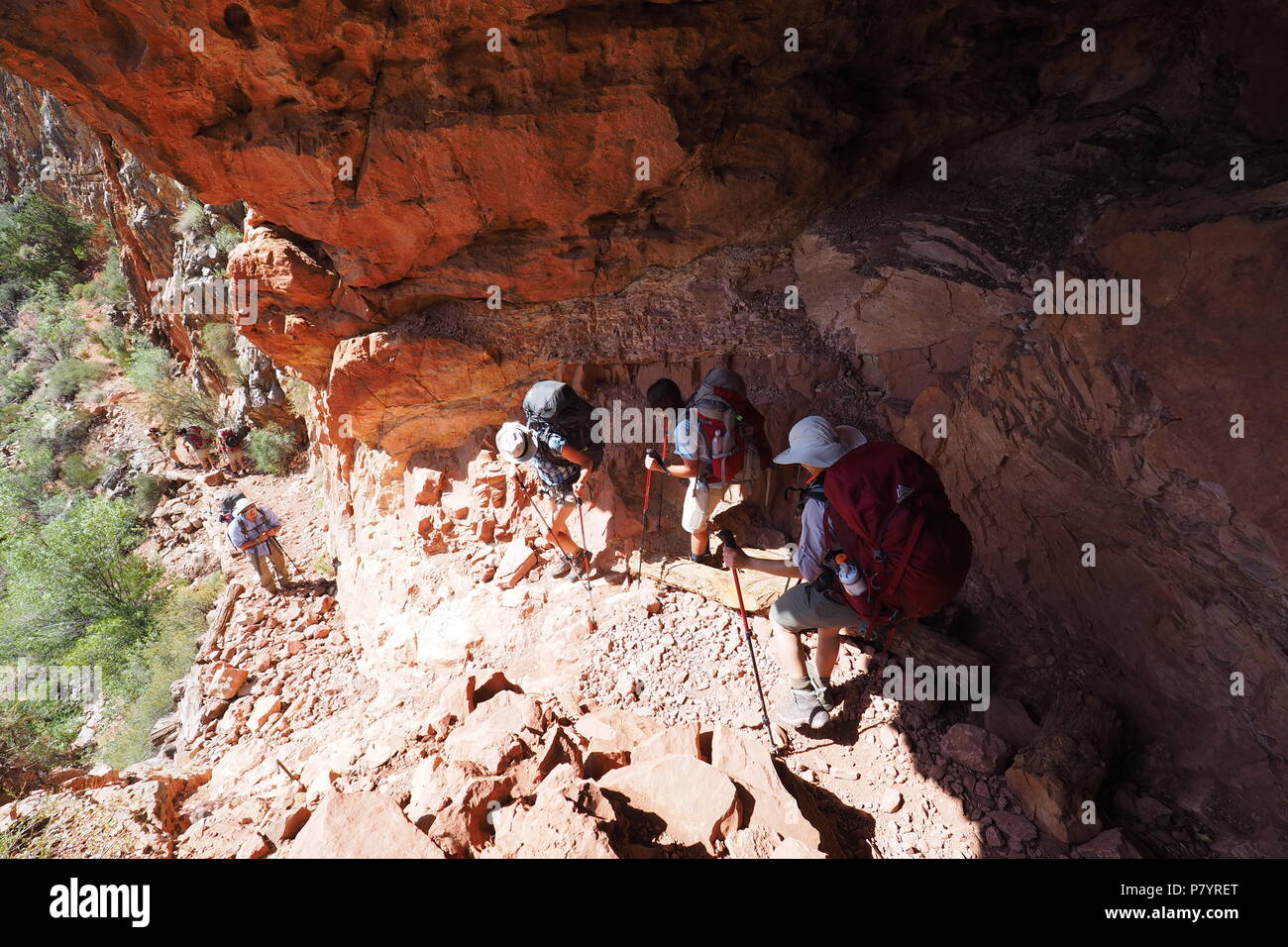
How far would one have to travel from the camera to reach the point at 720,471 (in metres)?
4.55

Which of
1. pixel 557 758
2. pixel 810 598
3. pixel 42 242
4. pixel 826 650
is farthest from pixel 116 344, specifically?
pixel 826 650

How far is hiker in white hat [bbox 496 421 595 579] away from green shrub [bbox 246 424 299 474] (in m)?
10.3

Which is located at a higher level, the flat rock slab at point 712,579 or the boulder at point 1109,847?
the flat rock slab at point 712,579

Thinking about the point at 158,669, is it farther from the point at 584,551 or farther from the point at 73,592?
the point at 584,551

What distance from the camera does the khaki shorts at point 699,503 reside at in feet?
15.7

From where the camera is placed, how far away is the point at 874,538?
296 cm

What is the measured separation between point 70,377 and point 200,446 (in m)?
8.15

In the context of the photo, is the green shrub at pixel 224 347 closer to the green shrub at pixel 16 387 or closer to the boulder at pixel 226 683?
the boulder at pixel 226 683

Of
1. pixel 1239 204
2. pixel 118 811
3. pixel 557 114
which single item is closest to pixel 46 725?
pixel 118 811

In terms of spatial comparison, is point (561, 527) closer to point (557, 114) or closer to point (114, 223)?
point (557, 114)

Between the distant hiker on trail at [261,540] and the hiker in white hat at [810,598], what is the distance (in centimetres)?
835

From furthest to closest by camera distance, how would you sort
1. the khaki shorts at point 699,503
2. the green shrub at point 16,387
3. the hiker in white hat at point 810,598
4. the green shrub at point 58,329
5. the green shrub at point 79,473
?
1. the green shrub at point 58,329
2. the green shrub at point 16,387
3. the green shrub at point 79,473
4. the khaki shorts at point 699,503
5. the hiker in white hat at point 810,598

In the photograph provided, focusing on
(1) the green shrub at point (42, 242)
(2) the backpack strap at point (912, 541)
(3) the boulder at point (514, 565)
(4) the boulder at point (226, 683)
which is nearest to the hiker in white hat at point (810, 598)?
(2) the backpack strap at point (912, 541)

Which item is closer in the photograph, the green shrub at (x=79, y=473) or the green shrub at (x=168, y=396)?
the green shrub at (x=168, y=396)
